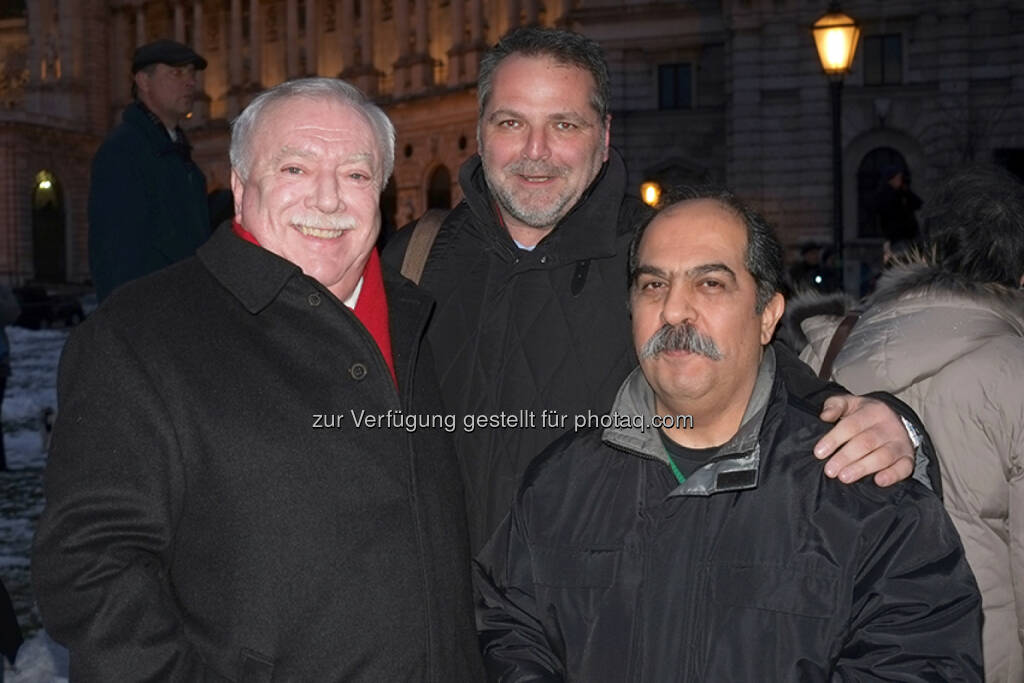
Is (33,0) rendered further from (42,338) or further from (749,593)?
(749,593)

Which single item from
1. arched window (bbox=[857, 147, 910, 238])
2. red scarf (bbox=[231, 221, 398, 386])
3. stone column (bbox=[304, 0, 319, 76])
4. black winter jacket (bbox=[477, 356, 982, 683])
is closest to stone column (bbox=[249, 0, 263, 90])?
stone column (bbox=[304, 0, 319, 76])

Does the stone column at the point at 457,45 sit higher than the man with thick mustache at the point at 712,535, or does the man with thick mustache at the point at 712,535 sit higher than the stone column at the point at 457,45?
the stone column at the point at 457,45

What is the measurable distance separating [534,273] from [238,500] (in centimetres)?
144

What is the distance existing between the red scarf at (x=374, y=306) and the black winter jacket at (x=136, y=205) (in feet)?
10.2

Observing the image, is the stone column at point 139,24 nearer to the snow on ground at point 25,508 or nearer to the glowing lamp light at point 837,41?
the snow on ground at point 25,508

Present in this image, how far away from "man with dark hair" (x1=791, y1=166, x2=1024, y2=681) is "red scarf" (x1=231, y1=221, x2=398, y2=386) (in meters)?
1.55

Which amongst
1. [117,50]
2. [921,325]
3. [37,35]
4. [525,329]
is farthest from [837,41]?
[37,35]

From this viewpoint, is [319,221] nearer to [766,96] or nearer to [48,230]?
[766,96]

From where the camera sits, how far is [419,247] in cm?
422

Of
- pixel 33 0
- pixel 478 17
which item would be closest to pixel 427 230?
pixel 478 17

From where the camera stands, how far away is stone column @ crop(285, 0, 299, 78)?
6488 cm

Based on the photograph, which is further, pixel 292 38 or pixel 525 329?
pixel 292 38

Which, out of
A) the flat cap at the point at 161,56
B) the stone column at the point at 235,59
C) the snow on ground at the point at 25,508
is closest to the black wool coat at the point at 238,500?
the snow on ground at the point at 25,508

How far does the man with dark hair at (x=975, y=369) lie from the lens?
3.85 m
